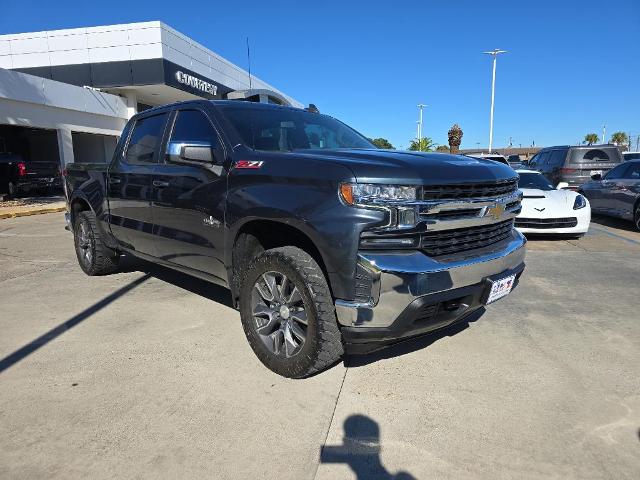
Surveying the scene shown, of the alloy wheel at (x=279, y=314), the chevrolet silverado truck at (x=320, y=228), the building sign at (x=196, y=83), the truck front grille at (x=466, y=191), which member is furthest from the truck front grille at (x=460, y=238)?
the building sign at (x=196, y=83)

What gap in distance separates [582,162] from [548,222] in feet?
17.8

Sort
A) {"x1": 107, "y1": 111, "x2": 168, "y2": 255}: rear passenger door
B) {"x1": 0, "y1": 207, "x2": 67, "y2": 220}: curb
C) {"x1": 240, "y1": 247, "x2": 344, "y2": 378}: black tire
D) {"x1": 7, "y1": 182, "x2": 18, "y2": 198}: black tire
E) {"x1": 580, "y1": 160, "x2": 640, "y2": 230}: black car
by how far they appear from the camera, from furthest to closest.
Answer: {"x1": 7, "y1": 182, "x2": 18, "y2": 198}: black tire, {"x1": 0, "y1": 207, "x2": 67, "y2": 220}: curb, {"x1": 580, "y1": 160, "x2": 640, "y2": 230}: black car, {"x1": 107, "y1": 111, "x2": 168, "y2": 255}: rear passenger door, {"x1": 240, "y1": 247, "x2": 344, "y2": 378}: black tire

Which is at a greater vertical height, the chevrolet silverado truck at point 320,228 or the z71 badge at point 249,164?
the z71 badge at point 249,164

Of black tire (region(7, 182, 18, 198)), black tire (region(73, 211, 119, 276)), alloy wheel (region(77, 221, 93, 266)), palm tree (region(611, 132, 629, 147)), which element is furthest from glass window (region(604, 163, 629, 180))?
palm tree (region(611, 132, 629, 147))

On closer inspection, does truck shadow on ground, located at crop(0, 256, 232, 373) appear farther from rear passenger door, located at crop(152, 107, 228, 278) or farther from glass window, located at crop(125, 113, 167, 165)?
glass window, located at crop(125, 113, 167, 165)

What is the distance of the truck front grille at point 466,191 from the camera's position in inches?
105

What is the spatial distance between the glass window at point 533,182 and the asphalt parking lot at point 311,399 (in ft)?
14.0

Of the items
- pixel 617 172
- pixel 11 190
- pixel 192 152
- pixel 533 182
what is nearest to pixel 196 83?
pixel 11 190

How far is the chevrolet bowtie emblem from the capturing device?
3006mm

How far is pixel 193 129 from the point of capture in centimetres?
382

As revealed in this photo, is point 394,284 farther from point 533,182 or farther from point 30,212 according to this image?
point 30,212

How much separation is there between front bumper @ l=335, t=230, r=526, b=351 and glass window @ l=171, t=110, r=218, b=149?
1.67 meters

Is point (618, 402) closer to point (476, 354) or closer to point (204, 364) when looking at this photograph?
point (476, 354)

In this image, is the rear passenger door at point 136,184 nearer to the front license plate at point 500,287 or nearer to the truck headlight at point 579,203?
the front license plate at point 500,287
